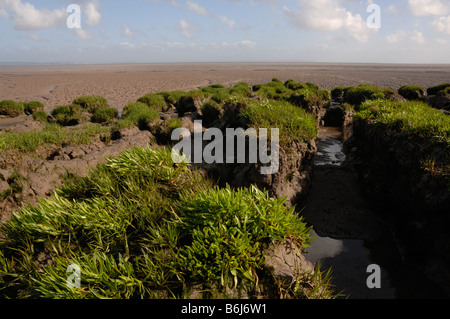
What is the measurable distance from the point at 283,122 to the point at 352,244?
11.7ft

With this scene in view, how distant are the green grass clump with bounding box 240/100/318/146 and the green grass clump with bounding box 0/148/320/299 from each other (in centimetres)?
303

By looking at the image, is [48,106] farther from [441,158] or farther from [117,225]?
[441,158]

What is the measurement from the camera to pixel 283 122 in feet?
23.1

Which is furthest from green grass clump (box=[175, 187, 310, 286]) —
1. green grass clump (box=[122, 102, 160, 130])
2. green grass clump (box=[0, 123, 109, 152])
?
green grass clump (box=[122, 102, 160, 130])

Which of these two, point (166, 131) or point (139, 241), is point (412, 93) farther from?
point (139, 241)

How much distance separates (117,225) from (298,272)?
9.00 feet

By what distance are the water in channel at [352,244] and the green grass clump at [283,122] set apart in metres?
1.70

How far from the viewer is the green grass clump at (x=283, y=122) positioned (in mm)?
6658

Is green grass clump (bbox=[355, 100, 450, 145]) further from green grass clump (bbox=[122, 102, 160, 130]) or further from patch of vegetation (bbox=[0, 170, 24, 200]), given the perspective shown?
green grass clump (bbox=[122, 102, 160, 130])

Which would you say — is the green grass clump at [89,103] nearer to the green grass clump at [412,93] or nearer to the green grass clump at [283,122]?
the green grass clump at [283,122]

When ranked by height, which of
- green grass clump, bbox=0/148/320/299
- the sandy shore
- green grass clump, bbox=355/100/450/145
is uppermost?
the sandy shore

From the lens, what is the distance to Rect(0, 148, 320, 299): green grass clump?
3.01 m

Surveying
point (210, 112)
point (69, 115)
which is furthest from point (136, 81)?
point (210, 112)

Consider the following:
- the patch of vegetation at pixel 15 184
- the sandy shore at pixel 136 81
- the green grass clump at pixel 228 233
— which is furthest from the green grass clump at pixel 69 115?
the green grass clump at pixel 228 233
